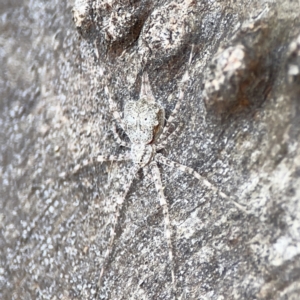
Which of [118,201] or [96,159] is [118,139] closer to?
[96,159]

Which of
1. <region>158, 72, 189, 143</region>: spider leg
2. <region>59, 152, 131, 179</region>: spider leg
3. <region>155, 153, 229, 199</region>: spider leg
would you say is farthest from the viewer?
<region>59, 152, 131, 179</region>: spider leg

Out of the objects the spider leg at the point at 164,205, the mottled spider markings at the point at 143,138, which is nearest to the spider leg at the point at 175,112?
the mottled spider markings at the point at 143,138

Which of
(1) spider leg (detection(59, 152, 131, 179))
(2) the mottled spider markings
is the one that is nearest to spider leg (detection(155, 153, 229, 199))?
(2) the mottled spider markings

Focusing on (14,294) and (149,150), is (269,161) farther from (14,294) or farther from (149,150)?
(14,294)

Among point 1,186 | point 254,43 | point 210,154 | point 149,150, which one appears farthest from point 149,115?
point 1,186

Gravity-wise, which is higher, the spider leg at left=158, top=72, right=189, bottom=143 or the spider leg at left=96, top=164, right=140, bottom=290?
the spider leg at left=158, top=72, right=189, bottom=143

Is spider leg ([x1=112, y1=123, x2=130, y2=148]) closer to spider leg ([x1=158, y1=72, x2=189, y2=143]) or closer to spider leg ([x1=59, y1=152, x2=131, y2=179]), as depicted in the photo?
spider leg ([x1=59, y1=152, x2=131, y2=179])

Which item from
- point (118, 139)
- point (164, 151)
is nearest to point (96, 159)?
point (118, 139)
